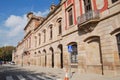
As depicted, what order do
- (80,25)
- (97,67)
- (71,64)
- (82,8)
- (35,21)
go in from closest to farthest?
(97,67) → (80,25) → (82,8) → (71,64) → (35,21)

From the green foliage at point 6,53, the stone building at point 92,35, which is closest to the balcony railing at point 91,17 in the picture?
the stone building at point 92,35

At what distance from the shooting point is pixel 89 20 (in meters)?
12.6

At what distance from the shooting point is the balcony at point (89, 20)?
40.8 feet

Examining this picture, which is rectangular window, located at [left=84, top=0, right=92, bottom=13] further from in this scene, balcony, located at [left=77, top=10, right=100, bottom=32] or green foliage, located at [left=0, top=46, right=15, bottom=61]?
green foliage, located at [left=0, top=46, right=15, bottom=61]

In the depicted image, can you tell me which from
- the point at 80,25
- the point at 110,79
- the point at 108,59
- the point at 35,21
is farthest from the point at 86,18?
the point at 35,21

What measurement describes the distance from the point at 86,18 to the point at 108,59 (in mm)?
4348

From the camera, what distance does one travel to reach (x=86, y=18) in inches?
525

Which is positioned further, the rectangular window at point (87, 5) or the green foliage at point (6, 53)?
the green foliage at point (6, 53)

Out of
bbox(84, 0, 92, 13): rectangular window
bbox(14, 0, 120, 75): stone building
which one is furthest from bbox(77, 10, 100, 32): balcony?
bbox(84, 0, 92, 13): rectangular window

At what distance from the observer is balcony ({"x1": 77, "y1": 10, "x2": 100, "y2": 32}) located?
1242 centimetres

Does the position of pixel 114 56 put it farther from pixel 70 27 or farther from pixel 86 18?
pixel 70 27

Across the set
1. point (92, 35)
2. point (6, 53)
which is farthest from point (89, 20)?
point (6, 53)

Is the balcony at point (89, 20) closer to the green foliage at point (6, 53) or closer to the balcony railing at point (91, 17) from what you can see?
the balcony railing at point (91, 17)

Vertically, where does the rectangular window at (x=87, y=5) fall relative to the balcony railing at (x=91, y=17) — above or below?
above
